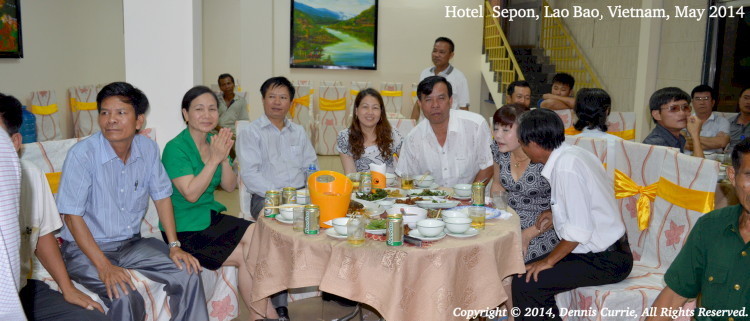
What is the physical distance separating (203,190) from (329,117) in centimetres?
599

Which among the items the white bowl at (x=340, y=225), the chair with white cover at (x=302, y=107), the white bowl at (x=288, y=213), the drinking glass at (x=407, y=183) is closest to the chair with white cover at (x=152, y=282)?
the white bowl at (x=288, y=213)

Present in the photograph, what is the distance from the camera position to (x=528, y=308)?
9.23ft

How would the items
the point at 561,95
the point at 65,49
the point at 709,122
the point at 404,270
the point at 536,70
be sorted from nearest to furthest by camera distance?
1. the point at 404,270
2. the point at 709,122
3. the point at 561,95
4. the point at 65,49
5. the point at 536,70

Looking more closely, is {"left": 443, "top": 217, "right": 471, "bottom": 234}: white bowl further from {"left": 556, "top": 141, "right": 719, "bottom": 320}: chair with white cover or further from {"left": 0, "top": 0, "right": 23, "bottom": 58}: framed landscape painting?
{"left": 0, "top": 0, "right": 23, "bottom": 58}: framed landscape painting

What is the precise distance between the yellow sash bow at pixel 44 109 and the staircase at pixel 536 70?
6.93 metres

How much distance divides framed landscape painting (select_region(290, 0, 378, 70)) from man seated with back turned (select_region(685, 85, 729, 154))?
6.73m

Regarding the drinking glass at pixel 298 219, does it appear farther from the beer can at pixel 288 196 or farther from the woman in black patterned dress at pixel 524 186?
the woman in black patterned dress at pixel 524 186

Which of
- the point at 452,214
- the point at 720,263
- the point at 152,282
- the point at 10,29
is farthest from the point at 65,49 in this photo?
the point at 720,263

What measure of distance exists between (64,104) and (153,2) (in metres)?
4.62

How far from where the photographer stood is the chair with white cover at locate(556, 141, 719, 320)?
8.81 feet

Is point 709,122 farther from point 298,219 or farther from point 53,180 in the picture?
point 53,180

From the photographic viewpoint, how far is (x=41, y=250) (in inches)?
96.3

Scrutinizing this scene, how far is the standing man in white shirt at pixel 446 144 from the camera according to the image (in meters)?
3.88

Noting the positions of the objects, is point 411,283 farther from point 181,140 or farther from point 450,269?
point 181,140
